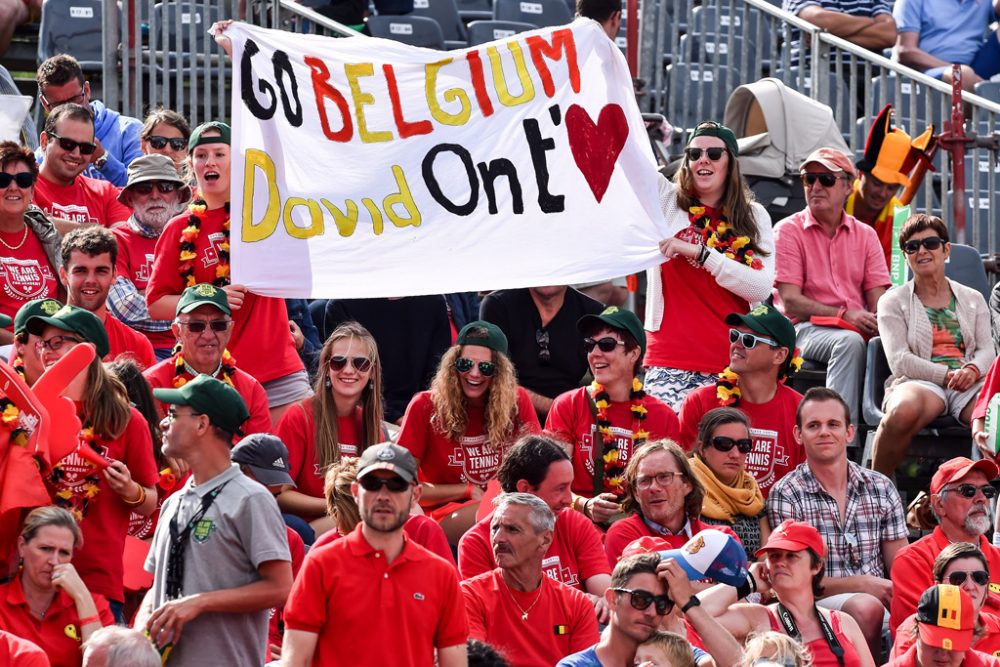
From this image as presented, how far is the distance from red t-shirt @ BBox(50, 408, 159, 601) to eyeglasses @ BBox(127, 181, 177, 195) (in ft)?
8.89

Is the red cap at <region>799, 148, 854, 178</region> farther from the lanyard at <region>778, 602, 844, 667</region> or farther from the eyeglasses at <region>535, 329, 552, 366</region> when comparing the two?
the lanyard at <region>778, 602, 844, 667</region>

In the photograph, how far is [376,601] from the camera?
6199mm

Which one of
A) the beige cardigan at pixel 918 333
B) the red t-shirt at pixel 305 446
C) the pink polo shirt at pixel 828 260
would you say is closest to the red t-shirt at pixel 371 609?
the red t-shirt at pixel 305 446

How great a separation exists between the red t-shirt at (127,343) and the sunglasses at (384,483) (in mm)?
2928

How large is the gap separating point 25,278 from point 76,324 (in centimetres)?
184

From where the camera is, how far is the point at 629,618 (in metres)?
6.63

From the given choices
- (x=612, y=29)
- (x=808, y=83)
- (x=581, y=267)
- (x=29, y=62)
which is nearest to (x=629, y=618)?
(x=581, y=267)

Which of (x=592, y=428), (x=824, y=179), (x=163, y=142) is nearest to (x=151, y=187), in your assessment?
(x=163, y=142)

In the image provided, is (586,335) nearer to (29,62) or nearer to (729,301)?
(729,301)

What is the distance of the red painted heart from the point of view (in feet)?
31.1

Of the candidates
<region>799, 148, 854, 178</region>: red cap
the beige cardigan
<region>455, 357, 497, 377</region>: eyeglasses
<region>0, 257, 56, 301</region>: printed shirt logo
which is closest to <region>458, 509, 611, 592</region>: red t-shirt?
<region>455, 357, 497, 377</region>: eyeglasses

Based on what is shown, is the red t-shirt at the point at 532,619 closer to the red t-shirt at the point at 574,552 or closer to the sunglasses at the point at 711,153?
the red t-shirt at the point at 574,552

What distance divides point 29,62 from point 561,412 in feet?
23.9

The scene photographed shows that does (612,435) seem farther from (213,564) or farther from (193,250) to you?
(213,564)
